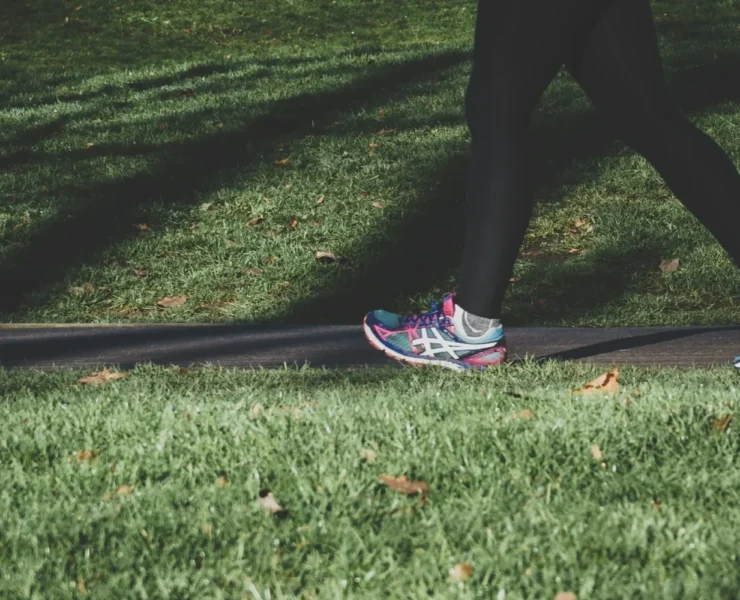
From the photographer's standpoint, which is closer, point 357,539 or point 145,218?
point 357,539

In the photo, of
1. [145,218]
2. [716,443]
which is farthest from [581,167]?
[716,443]

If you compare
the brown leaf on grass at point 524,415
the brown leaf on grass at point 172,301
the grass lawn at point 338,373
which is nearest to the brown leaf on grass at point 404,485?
the grass lawn at point 338,373

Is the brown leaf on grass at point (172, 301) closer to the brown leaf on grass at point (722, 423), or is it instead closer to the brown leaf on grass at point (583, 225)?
the brown leaf on grass at point (583, 225)

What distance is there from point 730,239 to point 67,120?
6829 mm

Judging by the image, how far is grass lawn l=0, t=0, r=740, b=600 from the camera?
195cm

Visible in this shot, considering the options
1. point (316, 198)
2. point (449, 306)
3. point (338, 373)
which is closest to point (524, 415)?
point (449, 306)

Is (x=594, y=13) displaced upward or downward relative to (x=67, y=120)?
upward

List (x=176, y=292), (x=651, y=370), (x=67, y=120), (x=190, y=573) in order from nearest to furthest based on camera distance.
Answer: (x=190, y=573), (x=651, y=370), (x=176, y=292), (x=67, y=120)

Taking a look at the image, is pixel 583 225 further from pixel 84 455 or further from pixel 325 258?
pixel 84 455

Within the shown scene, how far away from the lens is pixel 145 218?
652 centimetres

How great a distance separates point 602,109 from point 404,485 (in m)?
1.46

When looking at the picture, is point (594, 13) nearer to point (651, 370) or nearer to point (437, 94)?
point (651, 370)

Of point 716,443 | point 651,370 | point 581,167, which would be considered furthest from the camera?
point 581,167

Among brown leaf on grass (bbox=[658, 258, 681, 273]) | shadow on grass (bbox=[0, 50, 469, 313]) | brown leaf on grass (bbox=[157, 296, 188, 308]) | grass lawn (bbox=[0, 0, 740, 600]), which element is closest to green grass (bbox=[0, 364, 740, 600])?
grass lawn (bbox=[0, 0, 740, 600])
